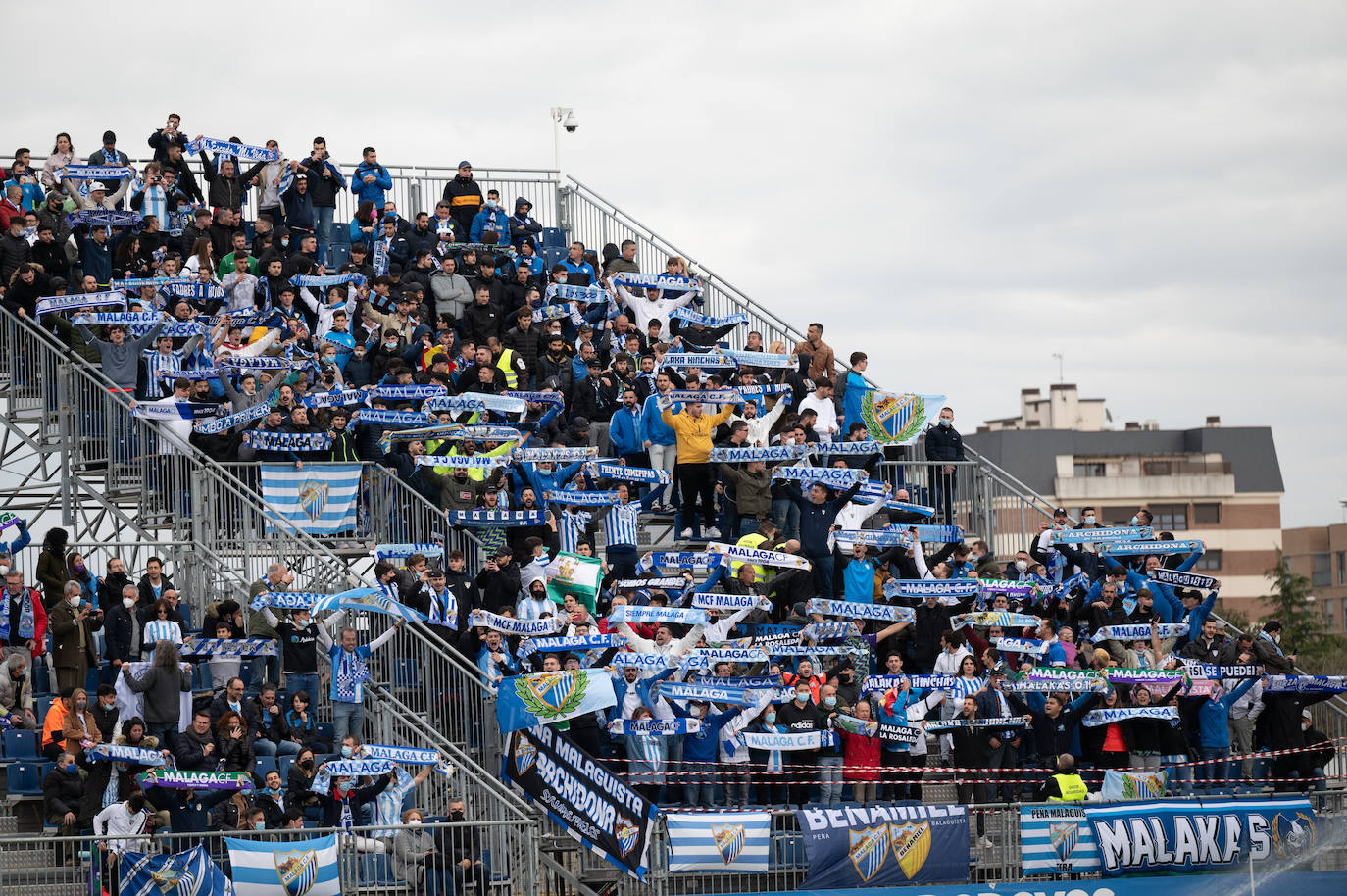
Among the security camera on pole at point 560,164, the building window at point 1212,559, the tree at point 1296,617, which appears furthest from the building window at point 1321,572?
the security camera on pole at point 560,164

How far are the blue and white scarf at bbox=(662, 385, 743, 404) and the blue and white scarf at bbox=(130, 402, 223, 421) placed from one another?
20.5 feet

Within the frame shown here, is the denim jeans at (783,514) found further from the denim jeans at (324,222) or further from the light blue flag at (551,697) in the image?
the denim jeans at (324,222)

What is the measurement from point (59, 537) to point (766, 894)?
9113 millimetres

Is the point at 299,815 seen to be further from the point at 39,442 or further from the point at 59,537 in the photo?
the point at 39,442

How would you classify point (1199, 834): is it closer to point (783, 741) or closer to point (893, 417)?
point (783, 741)

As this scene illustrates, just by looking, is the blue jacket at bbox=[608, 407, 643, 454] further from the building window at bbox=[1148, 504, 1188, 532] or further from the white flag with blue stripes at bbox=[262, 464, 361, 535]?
the building window at bbox=[1148, 504, 1188, 532]

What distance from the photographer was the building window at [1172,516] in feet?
336

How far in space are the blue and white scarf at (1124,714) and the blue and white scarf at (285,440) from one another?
10208 mm

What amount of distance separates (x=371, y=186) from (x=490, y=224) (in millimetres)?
2049

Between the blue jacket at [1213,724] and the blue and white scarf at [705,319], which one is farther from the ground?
the blue and white scarf at [705,319]

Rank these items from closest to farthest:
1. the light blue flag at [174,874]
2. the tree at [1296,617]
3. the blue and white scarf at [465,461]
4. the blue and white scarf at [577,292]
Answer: the light blue flag at [174,874]
the blue and white scarf at [465,461]
the blue and white scarf at [577,292]
the tree at [1296,617]

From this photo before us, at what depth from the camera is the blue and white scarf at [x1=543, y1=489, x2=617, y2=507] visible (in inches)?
1051

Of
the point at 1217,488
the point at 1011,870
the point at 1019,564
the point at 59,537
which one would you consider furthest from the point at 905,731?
the point at 1217,488

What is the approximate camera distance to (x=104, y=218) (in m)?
29.9
